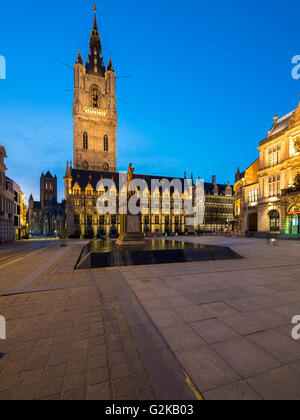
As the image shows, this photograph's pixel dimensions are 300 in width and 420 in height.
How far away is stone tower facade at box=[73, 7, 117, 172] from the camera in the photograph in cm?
6944

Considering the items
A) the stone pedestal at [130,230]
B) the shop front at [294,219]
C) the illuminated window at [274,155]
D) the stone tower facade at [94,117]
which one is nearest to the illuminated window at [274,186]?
the illuminated window at [274,155]

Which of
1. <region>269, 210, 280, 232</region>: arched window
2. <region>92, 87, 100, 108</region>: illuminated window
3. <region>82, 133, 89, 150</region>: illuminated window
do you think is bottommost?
<region>269, 210, 280, 232</region>: arched window

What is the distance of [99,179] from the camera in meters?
62.2

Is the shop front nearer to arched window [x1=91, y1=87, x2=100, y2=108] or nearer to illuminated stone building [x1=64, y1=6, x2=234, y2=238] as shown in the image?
illuminated stone building [x1=64, y1=6, x2=234, y2=238]

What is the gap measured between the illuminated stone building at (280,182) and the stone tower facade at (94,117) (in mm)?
51530

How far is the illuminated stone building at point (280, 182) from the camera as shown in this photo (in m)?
33.6

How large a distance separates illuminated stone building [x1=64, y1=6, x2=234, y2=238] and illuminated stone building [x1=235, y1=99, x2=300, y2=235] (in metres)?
20.3

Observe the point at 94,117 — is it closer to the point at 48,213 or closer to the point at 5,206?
the point at 5,206

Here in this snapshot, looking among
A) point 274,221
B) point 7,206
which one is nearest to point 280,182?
point 274,221

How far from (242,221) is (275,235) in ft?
38.1

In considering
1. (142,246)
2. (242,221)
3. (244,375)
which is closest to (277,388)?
(244,375)

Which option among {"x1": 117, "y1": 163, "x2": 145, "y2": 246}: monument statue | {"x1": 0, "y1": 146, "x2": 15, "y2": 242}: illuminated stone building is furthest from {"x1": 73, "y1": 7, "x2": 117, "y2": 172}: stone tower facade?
{"x1": 117, "y1": 163, "x2": 145, "y2": 246}: monument statue

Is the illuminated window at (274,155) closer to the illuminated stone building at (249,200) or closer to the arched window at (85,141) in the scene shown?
the illuminated stone building at (249,200)

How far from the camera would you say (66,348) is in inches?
140
